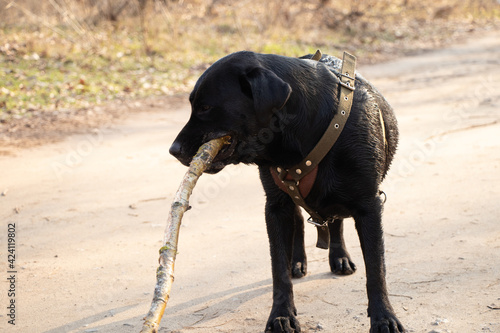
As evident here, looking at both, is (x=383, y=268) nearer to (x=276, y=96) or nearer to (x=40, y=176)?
(x=276, y=96)

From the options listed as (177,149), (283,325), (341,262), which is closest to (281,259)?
(283,325)

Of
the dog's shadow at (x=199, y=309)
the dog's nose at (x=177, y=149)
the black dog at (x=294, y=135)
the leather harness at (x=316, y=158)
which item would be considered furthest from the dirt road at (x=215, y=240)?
the dog's nose at (x=177, y=149)

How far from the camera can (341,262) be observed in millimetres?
3969

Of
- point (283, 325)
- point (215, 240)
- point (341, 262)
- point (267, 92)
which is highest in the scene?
point (267, 92)

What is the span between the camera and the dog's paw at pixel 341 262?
13.0 feet

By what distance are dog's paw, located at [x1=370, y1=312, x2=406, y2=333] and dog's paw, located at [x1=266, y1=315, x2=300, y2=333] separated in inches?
16.3

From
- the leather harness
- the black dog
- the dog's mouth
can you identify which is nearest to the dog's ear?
the black dog

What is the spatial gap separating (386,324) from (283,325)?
55cm

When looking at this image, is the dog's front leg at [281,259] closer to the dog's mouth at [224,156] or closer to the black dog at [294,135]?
the black dog at [294,135]

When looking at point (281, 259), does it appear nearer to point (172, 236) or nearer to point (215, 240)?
point (172, 236)

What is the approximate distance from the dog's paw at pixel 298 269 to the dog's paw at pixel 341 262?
19 cm

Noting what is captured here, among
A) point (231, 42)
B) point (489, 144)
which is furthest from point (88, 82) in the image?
point (489, 144)

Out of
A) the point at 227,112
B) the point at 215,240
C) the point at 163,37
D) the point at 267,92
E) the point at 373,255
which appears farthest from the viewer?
the point at 163,37

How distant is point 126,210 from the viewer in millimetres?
5398
